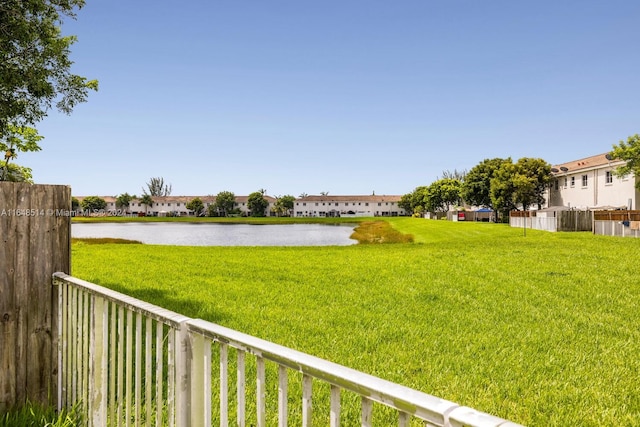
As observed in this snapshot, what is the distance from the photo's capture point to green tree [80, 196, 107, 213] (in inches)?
5655

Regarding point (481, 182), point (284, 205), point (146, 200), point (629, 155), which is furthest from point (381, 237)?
point (146, 200)

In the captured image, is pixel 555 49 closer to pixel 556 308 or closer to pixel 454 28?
pixel 454 28

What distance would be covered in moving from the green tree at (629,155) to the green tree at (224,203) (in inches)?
4538

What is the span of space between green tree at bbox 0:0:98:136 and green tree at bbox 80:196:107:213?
14787 centimetres

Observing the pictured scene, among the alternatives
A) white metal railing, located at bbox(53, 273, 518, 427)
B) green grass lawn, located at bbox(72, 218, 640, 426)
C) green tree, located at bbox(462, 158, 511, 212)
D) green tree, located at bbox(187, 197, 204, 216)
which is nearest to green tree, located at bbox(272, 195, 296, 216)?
green tree, located at bbox(187, 197, 204, 216)

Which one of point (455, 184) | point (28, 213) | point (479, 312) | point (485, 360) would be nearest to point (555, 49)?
point (479, 312)

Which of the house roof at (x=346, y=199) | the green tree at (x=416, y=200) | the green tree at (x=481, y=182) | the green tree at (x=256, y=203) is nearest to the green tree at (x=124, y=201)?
the green tree at (x=256, y=203)

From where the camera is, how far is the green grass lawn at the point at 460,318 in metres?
4.83

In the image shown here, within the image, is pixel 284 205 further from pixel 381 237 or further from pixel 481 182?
pixel 381 237

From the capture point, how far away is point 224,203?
139m

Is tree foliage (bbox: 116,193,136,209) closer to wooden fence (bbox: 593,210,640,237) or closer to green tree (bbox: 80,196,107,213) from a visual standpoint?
green tree (bbox: 80,196,107,213)

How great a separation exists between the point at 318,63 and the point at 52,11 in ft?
140

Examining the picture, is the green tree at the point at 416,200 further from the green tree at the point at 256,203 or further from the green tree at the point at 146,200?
the green tree at the point at 146,200

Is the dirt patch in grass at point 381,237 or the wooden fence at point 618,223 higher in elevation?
the wooden fence at point 618,223
